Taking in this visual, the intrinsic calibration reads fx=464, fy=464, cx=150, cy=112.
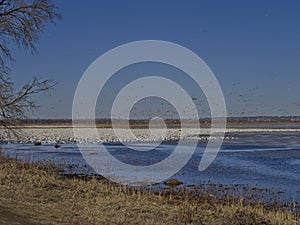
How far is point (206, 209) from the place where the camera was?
40.0 ft

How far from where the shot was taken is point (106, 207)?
1170 cm

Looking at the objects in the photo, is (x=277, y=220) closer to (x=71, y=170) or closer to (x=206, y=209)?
(x=206, y=209)

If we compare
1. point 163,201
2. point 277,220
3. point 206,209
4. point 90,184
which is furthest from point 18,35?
point 277,220

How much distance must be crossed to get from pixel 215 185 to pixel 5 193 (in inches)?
323

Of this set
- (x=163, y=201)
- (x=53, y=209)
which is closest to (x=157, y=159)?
(x=163, y=201)

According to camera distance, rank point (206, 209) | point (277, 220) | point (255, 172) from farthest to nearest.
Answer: point (255, 172)
point (206, 209)
point (277, 220)

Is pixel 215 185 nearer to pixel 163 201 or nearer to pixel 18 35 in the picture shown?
pixel 163 201

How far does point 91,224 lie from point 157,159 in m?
18.8

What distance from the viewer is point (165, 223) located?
1009cm

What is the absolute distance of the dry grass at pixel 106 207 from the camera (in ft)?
33.6

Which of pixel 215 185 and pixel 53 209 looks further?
pixel 215 185

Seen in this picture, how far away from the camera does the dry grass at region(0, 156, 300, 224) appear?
33.6 feet

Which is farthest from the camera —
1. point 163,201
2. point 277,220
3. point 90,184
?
point 90,184

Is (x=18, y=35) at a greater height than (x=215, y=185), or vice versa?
(x=18, y=35)
